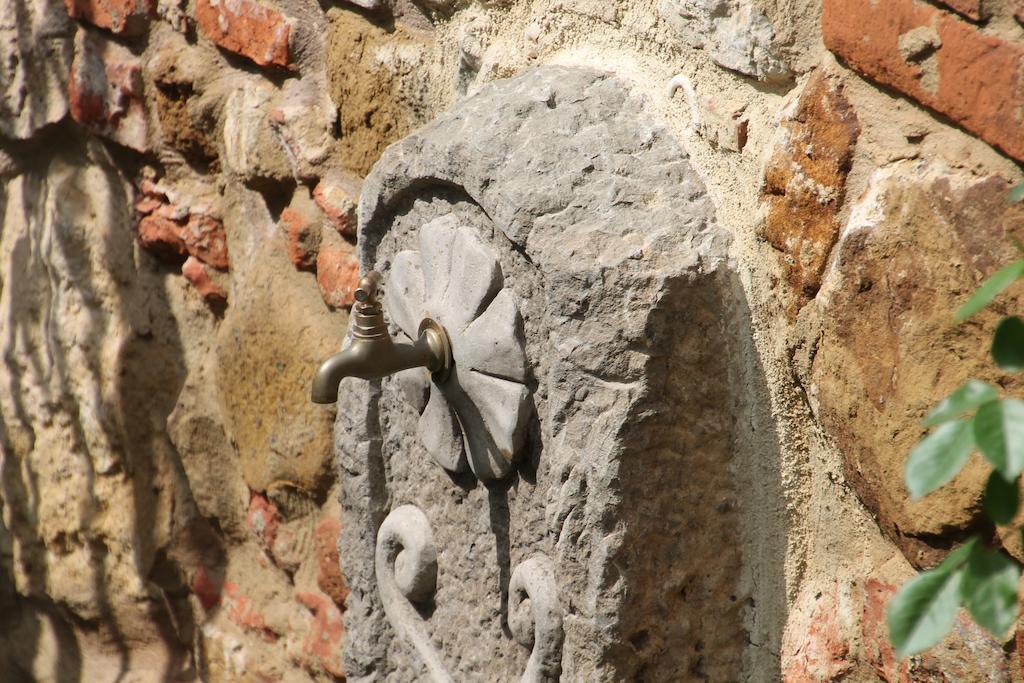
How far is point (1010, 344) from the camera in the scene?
0.43 m

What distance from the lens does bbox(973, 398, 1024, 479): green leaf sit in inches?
15.6

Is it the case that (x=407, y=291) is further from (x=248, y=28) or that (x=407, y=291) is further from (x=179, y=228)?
(x=179, y=228)

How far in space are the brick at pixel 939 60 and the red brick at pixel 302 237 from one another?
2.36 feet

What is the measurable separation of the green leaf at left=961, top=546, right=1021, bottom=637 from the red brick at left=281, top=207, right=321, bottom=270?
3.21 ft

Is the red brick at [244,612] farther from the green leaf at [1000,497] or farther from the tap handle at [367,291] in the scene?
the green leaf at [1000,497]

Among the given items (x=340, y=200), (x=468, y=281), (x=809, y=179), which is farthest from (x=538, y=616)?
(x=340, y=200)

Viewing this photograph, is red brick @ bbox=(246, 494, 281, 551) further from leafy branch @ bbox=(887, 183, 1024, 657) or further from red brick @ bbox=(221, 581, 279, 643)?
leafy branch @ bbox=(887, 183, 1024, 657)

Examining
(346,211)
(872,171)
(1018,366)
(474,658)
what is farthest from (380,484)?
(1018,366)

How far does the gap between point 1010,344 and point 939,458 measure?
0.17ft

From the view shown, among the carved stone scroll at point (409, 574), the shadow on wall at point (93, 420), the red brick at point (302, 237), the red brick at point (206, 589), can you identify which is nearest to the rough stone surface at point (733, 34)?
the carved stone scroll at point (409, 574)

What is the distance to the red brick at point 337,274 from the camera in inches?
48.9

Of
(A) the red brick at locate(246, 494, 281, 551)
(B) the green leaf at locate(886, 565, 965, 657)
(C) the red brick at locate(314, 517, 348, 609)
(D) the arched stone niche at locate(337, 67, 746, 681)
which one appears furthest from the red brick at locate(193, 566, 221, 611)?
(B) the green leaf at locate(886, 565, 965, 657)

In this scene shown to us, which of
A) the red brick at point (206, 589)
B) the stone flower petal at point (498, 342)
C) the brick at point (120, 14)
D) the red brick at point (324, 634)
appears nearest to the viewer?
the stone flower petal at point (498, 342)

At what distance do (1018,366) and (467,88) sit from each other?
727 mm
